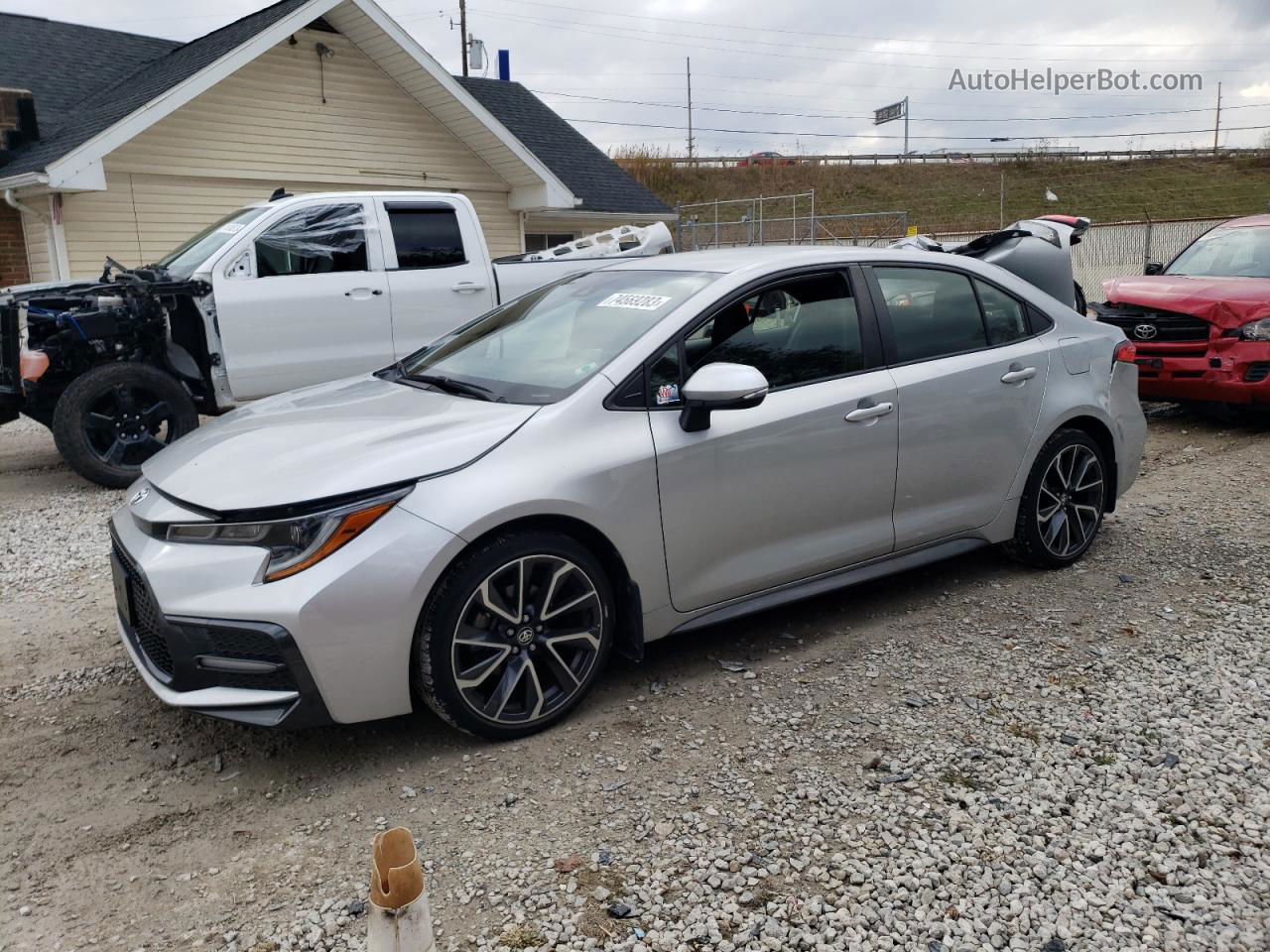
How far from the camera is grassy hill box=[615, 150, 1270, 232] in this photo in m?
50.1

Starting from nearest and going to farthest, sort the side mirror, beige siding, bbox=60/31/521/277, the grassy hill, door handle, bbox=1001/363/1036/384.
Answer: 1. the side mirror
2. door handle, bbox=1001/363/1036/384
3. beige siding, bbox=60/31/521/277
4. the grassy hill

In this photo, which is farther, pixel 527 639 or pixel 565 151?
pixel 565 151

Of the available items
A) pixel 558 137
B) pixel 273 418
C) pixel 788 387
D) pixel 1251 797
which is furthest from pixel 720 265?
pixel 558 137

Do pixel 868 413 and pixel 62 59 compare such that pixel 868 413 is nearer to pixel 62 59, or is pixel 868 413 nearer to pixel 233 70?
pixel 233 70

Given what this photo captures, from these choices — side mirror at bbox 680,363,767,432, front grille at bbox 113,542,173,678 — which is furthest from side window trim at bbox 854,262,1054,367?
front grille at bbox 113,542,173,678

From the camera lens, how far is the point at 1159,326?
351 inches

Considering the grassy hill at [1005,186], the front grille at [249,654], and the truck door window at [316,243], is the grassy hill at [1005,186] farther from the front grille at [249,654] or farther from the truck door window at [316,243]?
the front grille at [249,654]

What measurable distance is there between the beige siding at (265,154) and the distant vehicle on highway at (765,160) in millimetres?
40605

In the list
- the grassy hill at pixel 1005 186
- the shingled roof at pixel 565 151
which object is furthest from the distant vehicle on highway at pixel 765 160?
the shingled roof at pixel 565 151

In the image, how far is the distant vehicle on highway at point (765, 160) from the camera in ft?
178

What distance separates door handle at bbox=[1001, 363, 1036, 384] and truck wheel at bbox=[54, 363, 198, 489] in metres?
5.62

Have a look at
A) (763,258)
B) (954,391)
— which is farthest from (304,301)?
(954,391)

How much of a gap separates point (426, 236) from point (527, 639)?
600 cm

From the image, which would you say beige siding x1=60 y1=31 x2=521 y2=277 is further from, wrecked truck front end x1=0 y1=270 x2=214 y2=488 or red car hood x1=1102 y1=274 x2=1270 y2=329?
red car hood x1=1102 y1=274 x2=1270 y2=329
